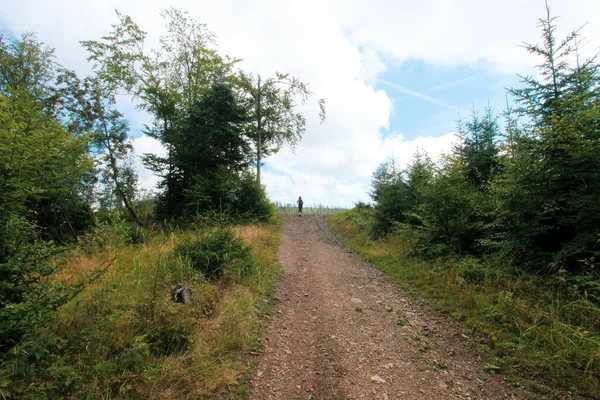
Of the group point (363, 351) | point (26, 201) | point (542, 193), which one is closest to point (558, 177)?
point (542, 193)

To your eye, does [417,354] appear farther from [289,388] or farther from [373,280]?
[373,280]

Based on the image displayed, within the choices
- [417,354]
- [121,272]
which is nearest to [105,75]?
[121,272]

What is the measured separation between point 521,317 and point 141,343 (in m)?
6.07

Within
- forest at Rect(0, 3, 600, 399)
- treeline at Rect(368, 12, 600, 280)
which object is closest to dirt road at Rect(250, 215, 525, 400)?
forest at Rect(0, 3, 600, 399)

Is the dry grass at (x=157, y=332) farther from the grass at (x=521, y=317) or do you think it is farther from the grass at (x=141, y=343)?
the grass at (x=521, y=317)

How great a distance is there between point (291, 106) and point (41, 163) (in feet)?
71.9

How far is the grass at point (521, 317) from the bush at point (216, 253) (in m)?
4.58

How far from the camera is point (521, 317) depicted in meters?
4.48

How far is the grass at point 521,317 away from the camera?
3375mm

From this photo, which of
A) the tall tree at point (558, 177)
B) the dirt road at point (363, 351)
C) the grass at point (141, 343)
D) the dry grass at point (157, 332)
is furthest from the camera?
the tall tree at point (558, 177)

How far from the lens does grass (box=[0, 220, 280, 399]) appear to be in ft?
8.28

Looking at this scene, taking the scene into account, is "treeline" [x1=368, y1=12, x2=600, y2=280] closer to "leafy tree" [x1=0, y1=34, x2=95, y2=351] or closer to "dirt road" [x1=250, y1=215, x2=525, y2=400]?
"dirt road" [x1=250, y1=215, x2=525, y2=400]

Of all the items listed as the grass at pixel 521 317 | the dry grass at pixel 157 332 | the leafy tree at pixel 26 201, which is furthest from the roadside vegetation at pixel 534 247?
the leafy tree at pixel 26 201

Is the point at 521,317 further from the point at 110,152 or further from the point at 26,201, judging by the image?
the point at 110,152
